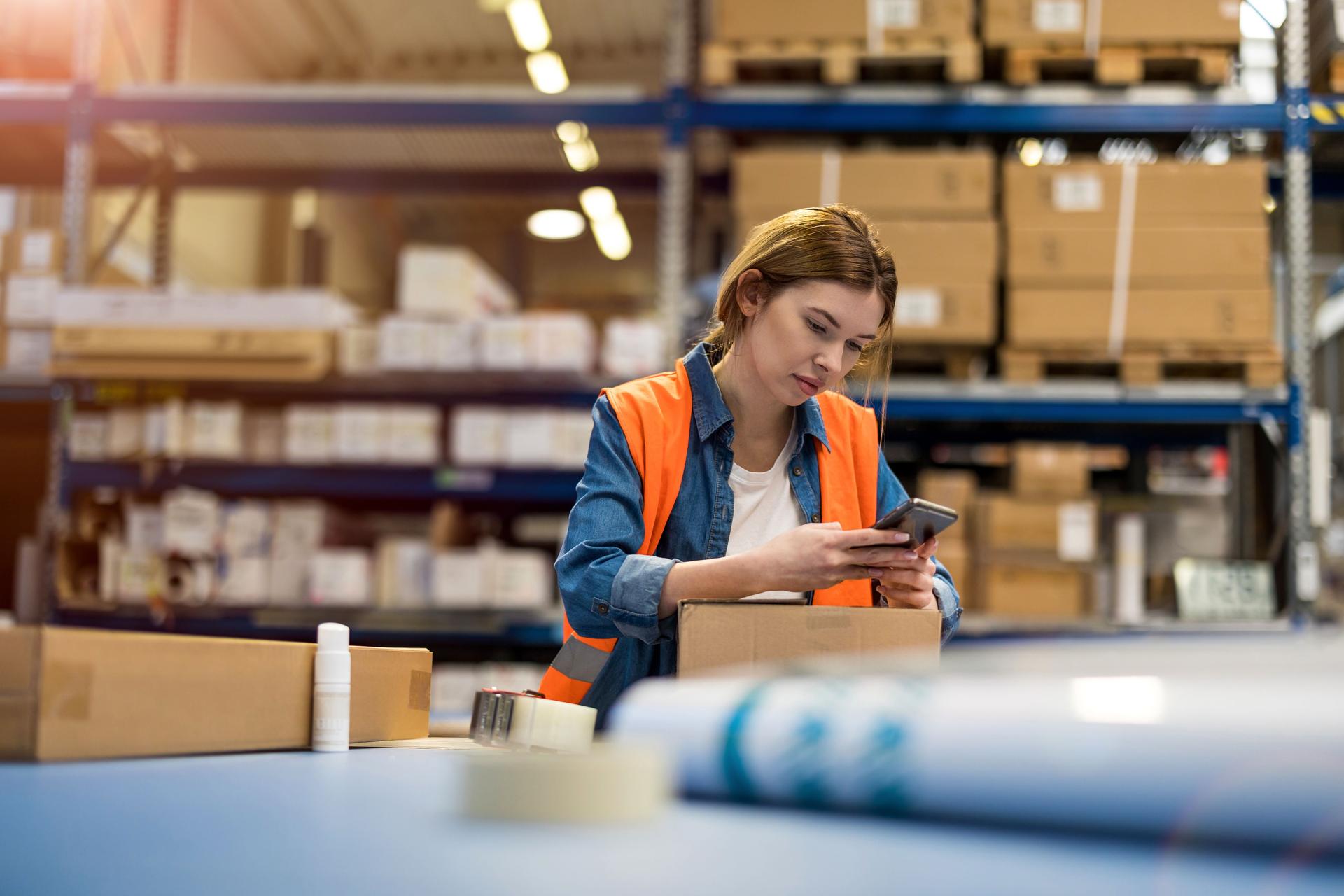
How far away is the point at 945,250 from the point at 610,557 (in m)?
3.23

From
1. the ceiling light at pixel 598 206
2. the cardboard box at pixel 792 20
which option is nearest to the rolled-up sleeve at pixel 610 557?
the cardboard box at pixel 792 20

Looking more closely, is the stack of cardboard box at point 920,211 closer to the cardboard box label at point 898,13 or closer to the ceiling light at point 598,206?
the cardboard box label at point 898,13

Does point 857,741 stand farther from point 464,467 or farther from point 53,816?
point 464,467

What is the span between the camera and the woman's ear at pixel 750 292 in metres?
2.04

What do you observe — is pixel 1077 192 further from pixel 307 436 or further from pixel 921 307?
pixel 307 436

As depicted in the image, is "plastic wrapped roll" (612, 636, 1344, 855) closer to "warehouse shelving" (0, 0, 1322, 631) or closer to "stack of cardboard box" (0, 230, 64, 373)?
"warehouse shelving" (0, 0, 1322, 631)

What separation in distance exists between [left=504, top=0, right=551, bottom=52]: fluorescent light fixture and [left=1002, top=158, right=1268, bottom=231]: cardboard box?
5.40 m

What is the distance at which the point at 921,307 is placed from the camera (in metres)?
4.58

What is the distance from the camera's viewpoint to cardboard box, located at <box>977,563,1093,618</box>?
4539mm

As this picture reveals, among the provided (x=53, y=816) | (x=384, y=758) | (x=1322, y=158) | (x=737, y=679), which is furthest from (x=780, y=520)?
(x=1322, y=158)

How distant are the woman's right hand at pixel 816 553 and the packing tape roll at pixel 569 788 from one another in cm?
93

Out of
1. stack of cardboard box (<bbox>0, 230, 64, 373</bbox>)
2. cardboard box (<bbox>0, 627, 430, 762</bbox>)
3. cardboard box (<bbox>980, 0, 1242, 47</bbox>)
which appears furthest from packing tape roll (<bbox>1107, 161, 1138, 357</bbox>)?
stack of cardboard box (<bbox>0, 230, 64, 373</bbox>)

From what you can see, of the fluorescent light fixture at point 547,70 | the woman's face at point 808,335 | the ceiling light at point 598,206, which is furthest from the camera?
the ceiling light at point 598,206

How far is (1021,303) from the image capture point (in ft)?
15.1
